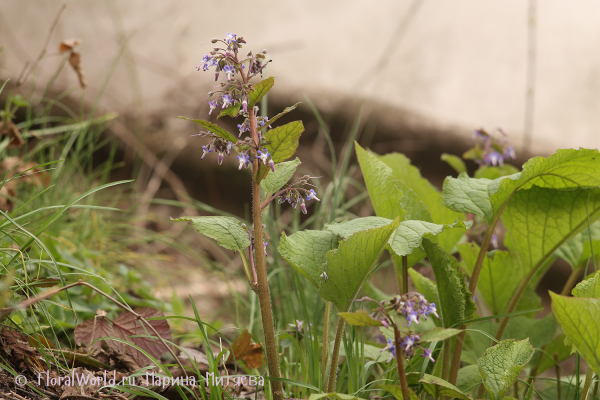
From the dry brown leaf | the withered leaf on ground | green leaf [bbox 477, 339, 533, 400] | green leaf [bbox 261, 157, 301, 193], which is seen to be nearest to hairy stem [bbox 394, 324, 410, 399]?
green leaf [bbox 477, 339, 533, 400]

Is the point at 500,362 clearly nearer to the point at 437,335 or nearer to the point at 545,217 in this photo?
the point at 437,335

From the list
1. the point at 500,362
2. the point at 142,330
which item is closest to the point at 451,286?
the point at 500,362

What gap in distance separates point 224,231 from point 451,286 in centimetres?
32

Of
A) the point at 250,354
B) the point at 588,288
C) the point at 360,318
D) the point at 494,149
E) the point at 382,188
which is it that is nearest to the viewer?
the point at 360,318

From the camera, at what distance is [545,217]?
74 cm

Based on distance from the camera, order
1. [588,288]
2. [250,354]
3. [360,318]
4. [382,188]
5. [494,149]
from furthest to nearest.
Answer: [494,149] < [250,354] < [382,188] < [588,288] < [360,318]

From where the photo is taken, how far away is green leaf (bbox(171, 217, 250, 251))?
1.83ft

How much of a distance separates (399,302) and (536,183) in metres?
0.38

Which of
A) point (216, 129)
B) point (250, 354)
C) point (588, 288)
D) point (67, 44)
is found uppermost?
point (67, 44)

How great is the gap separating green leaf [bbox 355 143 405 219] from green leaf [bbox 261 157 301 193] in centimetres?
16

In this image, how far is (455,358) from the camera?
0.67 m

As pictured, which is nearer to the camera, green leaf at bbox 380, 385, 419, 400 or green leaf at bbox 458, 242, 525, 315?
green leaf at bbox 380, 385, 419, 400

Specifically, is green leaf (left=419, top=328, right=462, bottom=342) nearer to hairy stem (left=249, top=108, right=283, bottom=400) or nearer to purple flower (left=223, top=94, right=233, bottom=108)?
hairy stem (left=249, top=108, right=283, bottom=400)

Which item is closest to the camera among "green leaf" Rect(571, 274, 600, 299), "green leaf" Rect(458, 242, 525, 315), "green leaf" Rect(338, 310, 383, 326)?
"green leaf" Rect(338, 310, 383, 326)
